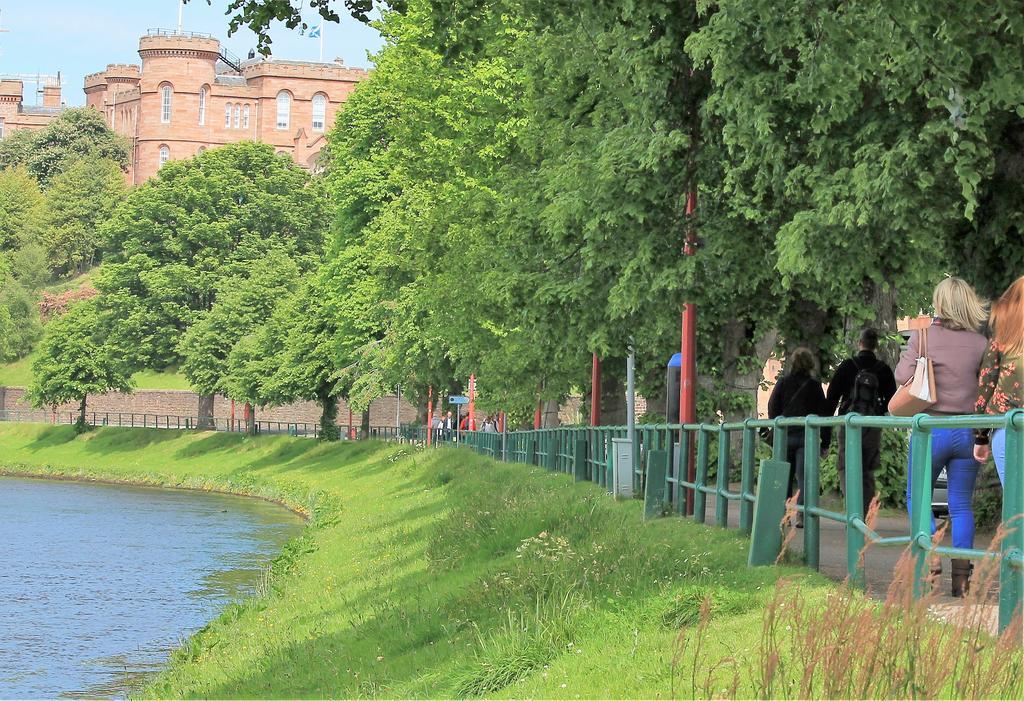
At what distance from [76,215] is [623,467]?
363 feet

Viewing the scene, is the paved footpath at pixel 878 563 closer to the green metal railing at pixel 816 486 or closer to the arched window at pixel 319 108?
the green metal railing at pixel 816 486

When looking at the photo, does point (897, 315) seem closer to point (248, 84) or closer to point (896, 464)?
point (896, 464)

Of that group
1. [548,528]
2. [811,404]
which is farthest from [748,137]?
[548,528]

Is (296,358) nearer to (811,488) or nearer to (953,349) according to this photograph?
(811,488)

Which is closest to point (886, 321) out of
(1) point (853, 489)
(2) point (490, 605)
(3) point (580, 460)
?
(3) point (580, 460)

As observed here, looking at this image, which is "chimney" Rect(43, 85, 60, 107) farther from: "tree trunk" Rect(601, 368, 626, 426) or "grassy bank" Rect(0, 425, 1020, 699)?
"grassy bank" Rect(0, 425, 1020, 699)

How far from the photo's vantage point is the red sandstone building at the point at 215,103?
136250 mm

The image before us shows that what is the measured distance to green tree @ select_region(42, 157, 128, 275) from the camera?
4857 inches

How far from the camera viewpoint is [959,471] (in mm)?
9047

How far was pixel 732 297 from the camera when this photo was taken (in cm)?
2058

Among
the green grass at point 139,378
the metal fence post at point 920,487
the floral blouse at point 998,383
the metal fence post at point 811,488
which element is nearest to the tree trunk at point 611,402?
the metal fence post at point 811,488

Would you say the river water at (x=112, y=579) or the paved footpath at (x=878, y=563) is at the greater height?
the paved footpath at (x=878, y=563)

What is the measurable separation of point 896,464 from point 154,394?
74644 mm

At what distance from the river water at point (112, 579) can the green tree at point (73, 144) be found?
86.6 m
